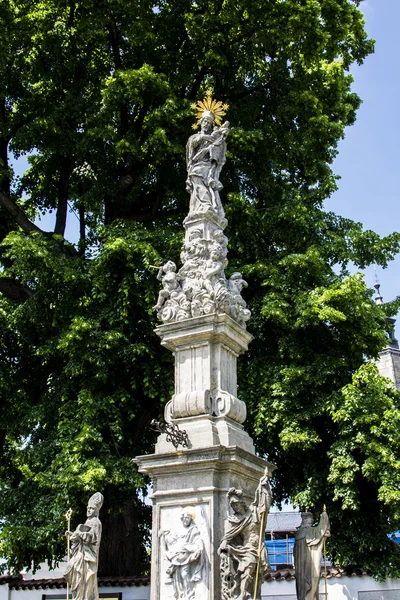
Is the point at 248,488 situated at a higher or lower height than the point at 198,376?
lower

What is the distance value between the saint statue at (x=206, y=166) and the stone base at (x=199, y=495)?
9.49ft

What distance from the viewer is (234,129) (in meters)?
13.6

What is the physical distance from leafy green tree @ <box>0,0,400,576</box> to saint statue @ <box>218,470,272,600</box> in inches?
191

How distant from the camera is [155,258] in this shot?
480 inches

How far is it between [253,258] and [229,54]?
15.6ft

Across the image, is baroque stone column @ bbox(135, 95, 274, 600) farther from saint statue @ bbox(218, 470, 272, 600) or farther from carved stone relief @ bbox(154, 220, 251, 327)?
saint statue @ bbox(218, 470, 272, 600)

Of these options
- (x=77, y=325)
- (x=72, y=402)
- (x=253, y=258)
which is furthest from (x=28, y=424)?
(x=253, y=258)

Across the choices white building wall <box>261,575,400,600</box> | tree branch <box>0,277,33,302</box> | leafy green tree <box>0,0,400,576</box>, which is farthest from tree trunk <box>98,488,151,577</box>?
tree branch <box>0,277,33,302</box>

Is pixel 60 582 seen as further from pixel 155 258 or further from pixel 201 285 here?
pixel 201 285

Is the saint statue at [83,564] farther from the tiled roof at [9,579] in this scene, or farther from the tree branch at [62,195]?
the tree branch at [62,195]

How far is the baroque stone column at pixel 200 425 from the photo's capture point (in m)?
6.63

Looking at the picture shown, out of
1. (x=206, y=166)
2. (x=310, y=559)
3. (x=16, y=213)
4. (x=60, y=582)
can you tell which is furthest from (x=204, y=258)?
(x=60, y=582)

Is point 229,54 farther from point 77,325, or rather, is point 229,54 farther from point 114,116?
point 77,325

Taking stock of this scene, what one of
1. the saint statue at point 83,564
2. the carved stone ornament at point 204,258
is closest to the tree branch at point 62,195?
the carved stone ornament at point 204,258
